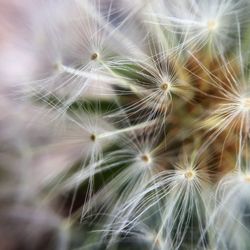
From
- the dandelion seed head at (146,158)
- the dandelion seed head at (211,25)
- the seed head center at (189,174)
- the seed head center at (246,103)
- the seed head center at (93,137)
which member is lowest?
the seed head center at (189,174)

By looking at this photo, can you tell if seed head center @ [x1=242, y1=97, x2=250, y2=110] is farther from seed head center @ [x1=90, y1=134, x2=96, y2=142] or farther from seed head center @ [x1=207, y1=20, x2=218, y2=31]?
seed head center @ [x1=90, y1=134, x2=96, y2=142]

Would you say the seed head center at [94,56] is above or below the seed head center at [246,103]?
above

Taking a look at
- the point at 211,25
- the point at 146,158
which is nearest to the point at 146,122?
the point at 146,158

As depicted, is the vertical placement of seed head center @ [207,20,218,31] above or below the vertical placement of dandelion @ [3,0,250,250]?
above

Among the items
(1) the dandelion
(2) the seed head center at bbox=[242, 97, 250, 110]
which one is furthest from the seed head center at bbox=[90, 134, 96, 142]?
(2) the seed head center at bbox=[242, 97, 250, 110]

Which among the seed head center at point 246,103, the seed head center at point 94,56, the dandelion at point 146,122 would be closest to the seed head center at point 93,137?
the dandelion at point 146,122

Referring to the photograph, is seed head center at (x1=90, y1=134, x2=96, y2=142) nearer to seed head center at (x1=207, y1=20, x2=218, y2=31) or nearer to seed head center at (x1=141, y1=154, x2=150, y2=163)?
seed head center at (x1=141, y1=154, x2=150, y2=163)

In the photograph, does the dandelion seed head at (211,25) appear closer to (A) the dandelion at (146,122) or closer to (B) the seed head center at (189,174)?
(A) the dandelion at (146,122)

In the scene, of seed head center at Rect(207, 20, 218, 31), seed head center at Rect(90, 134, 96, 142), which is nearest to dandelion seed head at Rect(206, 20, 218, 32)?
seed head center at Rect(207, 20, 218, 31)

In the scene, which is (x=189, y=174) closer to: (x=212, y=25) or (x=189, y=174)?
(x=189, y=174)

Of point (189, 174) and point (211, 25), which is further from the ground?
point (211, 25)

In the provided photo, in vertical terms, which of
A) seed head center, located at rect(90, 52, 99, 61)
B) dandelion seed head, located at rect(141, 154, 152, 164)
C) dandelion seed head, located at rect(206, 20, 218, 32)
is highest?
dandelion seed head, located at rect(206, 20, 218, 32)
